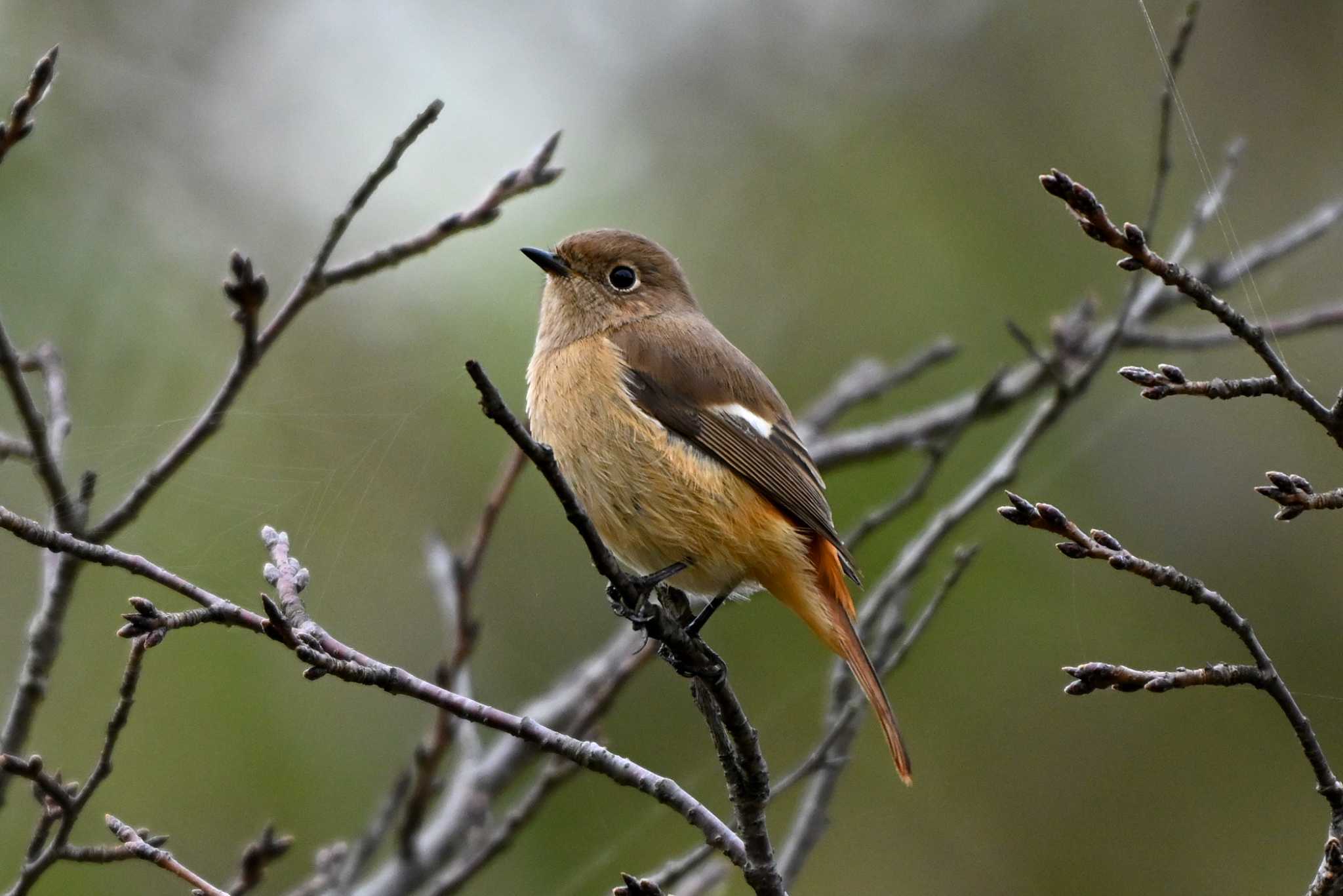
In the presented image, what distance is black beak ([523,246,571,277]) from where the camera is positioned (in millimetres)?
4426

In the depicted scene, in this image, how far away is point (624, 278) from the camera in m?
4.70

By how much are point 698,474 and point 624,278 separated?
1.28m

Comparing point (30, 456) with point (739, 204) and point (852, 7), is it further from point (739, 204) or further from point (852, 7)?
point (852, 7)

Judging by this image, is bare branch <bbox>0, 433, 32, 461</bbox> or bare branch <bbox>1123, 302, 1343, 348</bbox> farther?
bare branch <bbox>1123, 302, 1343, 348</bbox>

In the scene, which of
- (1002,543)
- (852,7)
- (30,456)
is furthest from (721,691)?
(852,7)

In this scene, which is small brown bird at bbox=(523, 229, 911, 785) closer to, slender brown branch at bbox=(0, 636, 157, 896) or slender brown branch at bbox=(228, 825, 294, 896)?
slender brown branch at bbox=(228, 825, 294, 896)

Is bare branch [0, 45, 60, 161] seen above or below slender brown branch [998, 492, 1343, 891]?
above

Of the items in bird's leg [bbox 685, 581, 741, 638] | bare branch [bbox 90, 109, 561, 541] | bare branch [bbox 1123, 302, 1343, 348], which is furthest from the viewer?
bare branch [bbox 1123, 302, 1343, 348]

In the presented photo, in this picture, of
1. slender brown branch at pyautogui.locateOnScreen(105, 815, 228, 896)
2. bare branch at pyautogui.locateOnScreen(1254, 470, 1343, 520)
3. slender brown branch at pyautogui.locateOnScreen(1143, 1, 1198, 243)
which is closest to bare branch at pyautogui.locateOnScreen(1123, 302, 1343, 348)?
slender brown branch at pyautogui.locateOnScreen(1143, 1, 1198, 243)

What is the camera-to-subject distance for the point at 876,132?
8.20 meters

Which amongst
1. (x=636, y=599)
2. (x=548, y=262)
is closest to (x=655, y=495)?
(x=636, y=599)

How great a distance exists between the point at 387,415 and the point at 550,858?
2.89 meters

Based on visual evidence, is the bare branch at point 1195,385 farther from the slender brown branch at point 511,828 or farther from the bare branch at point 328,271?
the slender brown branch at point 511,828

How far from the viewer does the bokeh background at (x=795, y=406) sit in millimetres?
5805
